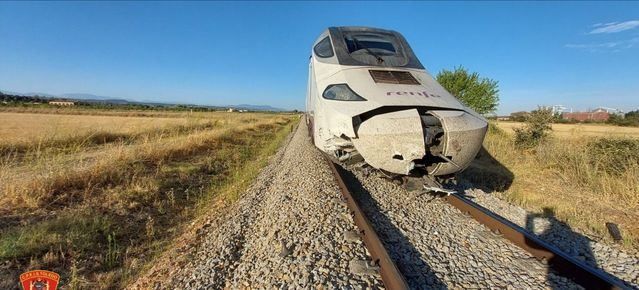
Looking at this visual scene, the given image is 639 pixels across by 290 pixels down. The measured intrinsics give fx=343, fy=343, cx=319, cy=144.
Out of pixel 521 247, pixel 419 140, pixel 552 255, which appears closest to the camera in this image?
pixel 552 255

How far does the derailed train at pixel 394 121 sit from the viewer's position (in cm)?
445

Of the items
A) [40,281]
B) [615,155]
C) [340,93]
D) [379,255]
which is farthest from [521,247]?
[615,155]

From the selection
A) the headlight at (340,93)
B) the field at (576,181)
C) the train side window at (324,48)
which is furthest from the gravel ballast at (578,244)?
the train side window at (324,48)

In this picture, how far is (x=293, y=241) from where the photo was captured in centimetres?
370

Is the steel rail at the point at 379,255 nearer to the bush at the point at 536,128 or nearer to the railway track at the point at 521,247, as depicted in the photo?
the railway track at the point at 521,247

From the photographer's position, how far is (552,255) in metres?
3.24

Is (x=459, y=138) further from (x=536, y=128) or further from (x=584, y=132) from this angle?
(x=584, y=132)

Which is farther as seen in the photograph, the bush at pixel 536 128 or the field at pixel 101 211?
the bush at pixel 536 128

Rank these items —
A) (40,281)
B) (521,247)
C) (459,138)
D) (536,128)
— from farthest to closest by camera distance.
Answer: (536,128), (459,138), (521,247), (40,281)

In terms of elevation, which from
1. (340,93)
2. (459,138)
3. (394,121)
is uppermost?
(340,93)

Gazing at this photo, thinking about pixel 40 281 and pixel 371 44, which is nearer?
pixel 40 281

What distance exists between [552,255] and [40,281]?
12.9 ft

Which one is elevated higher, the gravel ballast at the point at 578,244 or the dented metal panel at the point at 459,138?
the dented metal panel at the point at 459,138

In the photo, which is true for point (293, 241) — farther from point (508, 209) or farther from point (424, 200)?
point (508, 209)
